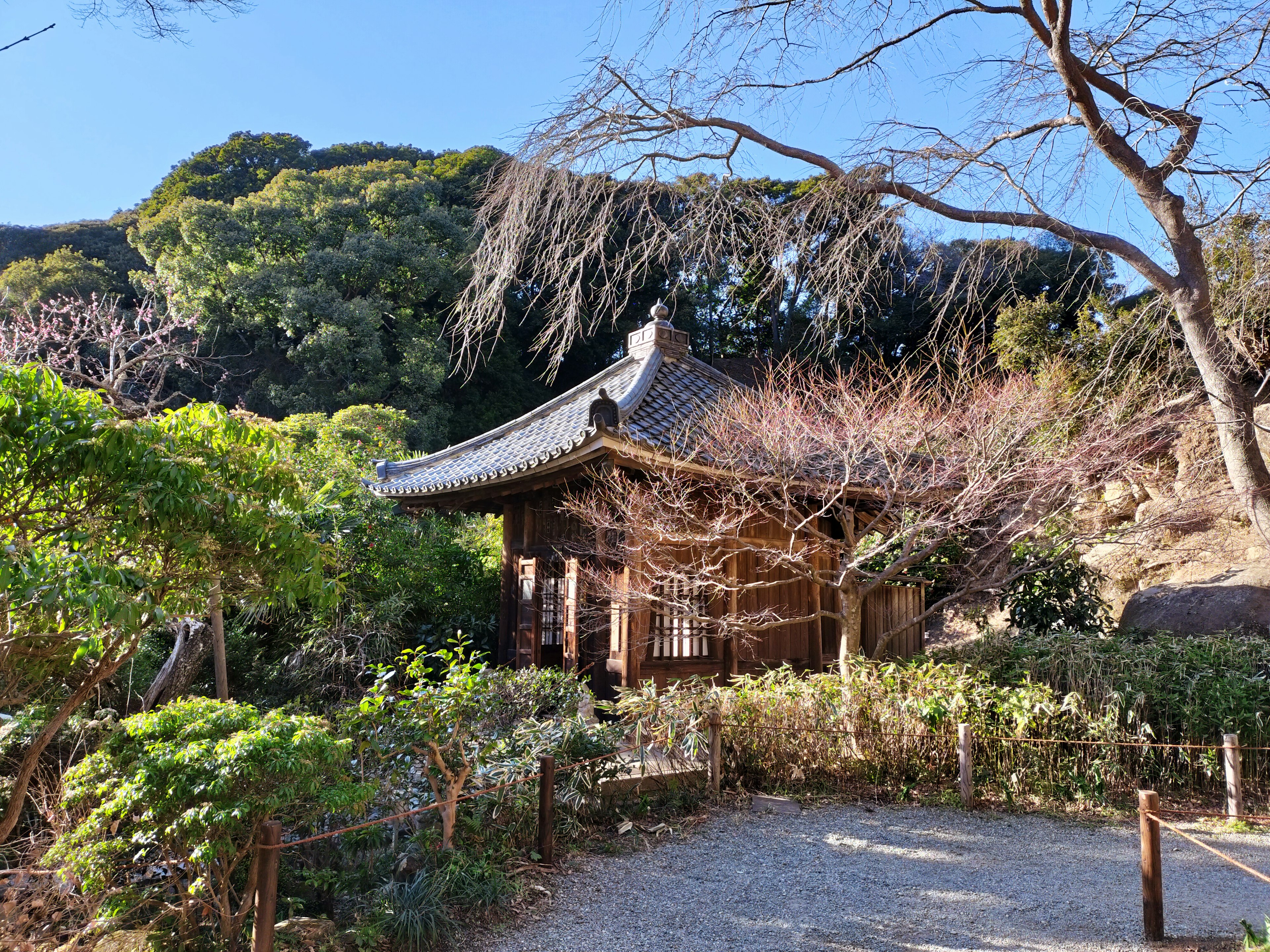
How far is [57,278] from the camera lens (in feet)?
73.2

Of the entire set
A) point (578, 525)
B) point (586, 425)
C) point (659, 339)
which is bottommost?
point (578, 525)

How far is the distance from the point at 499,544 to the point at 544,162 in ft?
24.5

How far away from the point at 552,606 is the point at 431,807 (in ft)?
16.7

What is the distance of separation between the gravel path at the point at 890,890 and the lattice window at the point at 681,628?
2.69 meters

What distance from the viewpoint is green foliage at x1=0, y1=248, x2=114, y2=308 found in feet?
71.2

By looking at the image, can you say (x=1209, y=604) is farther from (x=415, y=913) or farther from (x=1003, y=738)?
(x=415, y=913)

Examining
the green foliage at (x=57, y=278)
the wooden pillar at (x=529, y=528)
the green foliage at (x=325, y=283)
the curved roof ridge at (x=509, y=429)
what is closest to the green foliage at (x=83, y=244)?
the green foliage at (x=57, y=278)

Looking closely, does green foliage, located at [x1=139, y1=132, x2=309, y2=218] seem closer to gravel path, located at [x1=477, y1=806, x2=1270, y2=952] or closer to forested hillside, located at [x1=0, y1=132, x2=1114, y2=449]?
forested hillside, located at [x1=0, y1=132, x2=1114, y2=449]

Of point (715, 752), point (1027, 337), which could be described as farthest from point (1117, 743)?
point (1027, 337)

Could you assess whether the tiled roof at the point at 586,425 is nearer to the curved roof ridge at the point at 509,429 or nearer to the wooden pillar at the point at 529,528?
the curved roof ridge at the point at 509,429

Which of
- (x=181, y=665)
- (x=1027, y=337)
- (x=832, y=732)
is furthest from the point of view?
(x=1027, y=337)

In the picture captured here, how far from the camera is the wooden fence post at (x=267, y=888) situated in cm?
359

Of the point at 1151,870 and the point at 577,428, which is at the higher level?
the point at 577,428

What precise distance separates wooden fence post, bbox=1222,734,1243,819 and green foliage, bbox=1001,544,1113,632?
4.04 metres
